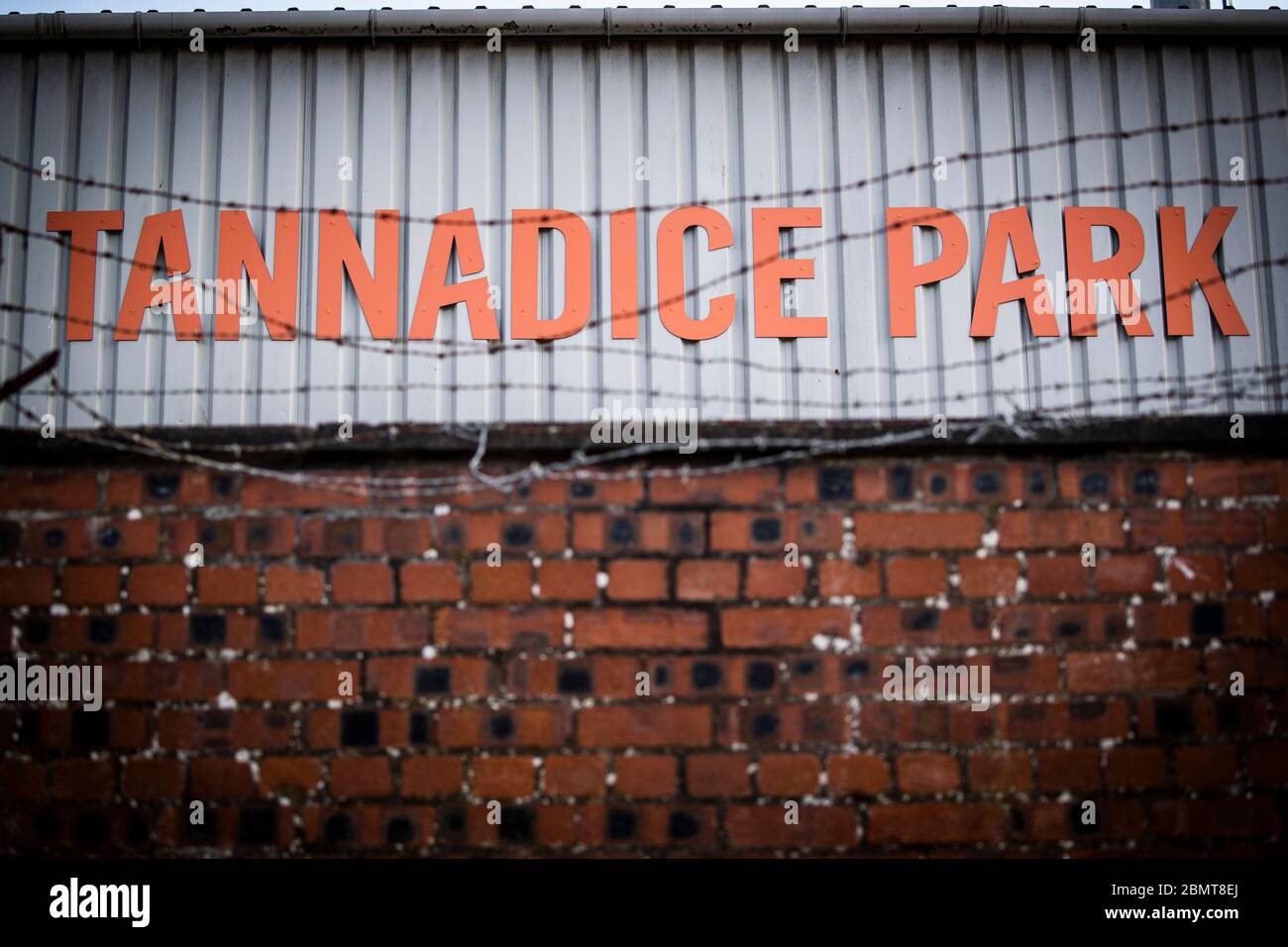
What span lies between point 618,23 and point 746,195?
808mm

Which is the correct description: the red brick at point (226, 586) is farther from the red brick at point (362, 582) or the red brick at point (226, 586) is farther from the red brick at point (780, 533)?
the red brick at point (780, 533)

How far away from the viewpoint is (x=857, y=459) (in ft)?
10.00

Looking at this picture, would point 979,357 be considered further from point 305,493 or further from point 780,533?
point 305,493

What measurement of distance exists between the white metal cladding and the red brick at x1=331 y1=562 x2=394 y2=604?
55cm

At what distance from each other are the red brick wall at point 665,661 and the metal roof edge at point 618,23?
1.67m

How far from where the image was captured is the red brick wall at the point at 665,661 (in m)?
2.96

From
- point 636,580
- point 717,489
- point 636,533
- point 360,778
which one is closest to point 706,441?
point 717,489

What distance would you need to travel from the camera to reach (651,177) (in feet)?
10.8

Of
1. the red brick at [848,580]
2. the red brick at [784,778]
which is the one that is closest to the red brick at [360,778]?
the red brick at [784,778]

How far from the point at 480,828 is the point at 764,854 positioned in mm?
962

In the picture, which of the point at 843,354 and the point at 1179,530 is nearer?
the point at 1179,530
